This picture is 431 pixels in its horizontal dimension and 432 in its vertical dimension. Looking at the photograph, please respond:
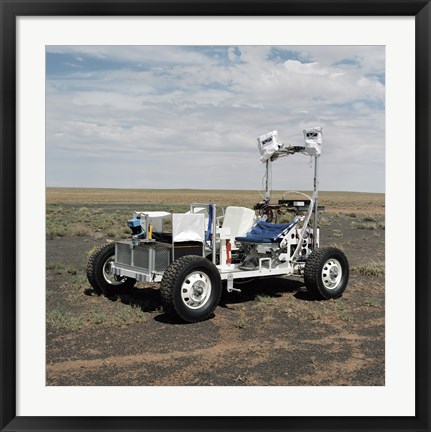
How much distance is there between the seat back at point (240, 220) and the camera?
33.0 feet

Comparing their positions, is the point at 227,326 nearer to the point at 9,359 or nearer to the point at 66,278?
the point at 9,359

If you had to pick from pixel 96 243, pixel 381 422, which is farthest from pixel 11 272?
pixel 96 243

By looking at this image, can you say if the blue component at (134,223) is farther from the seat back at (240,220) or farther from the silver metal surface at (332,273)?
the silver metal surface at (332,273)

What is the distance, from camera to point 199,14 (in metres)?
4.15

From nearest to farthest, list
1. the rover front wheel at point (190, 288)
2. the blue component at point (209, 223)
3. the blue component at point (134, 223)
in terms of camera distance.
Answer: the rover front wheel at point (190, 288) → the blue component at point (134, 223) → the blue component at point (209, 223)

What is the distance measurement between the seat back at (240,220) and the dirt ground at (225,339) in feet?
3.93

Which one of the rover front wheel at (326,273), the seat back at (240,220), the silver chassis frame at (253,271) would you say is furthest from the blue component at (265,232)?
the rover front wheel at (326,273)

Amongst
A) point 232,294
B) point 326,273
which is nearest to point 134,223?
point 232,294

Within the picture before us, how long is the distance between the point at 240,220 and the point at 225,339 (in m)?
3.36

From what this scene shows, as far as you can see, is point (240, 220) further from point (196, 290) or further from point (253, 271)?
point (196, 290)

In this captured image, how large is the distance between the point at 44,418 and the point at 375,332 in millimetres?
5226

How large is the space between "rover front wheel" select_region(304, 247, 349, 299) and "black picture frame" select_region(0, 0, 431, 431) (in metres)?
5.15

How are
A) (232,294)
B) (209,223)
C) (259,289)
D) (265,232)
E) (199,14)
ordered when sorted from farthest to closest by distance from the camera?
(259,289) < (232,294) < (265,232) < (209,223) < (199,14)

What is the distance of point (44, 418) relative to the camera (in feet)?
13.5
